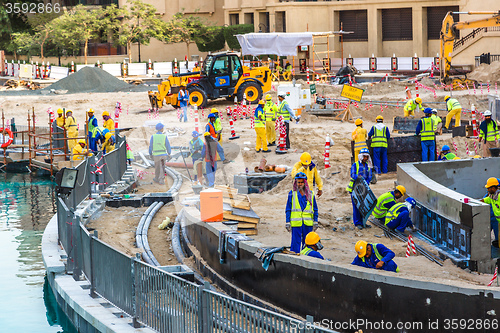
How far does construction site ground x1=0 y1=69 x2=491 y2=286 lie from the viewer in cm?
1375

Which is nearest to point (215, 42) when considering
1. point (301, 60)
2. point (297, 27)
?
point (297, 27)

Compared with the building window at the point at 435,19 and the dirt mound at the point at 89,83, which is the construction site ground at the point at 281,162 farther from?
the building window at the point at 435,19

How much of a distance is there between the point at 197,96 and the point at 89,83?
46.4 feet

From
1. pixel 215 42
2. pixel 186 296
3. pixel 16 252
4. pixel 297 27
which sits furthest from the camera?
pixel 215 42

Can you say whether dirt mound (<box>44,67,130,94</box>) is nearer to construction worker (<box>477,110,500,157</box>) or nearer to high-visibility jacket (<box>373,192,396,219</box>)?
construction worker (<box>477,110,500,157</box>)

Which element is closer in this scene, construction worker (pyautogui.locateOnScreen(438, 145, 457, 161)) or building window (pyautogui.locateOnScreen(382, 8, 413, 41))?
construction worker (pyautogui.locateOnScreen(438, 145, 457, 161))

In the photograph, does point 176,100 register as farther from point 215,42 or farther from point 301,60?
point 215,42

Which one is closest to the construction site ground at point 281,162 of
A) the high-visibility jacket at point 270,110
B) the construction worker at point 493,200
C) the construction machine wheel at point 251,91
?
the high-visibility jacket at point 270,110

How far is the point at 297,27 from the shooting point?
5394 cm

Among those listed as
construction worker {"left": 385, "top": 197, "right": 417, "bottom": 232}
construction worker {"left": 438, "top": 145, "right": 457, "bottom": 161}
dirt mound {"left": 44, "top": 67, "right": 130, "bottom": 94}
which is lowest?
construction worker {"left": 385, "top": 197, "right": 417, "bottom": 232}

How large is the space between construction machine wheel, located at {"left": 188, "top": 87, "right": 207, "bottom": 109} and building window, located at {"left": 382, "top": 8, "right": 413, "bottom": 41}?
24979mm

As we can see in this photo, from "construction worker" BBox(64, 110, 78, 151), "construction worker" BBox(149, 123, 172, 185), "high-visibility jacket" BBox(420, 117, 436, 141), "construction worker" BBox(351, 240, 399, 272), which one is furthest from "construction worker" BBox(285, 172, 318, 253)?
"construction worker" BBox(64, 110, 78, 151)

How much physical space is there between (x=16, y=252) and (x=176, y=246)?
4.32 m

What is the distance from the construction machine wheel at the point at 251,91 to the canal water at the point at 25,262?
1075 centimetres
